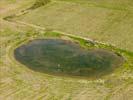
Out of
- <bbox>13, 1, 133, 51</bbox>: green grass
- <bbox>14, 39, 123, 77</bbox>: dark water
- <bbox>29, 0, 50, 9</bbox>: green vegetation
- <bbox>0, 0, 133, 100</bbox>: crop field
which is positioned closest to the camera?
<bbox>0, 0, 133, 100</bbox>: crop field

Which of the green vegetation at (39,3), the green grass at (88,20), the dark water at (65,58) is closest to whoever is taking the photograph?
the dark water at (65,58)

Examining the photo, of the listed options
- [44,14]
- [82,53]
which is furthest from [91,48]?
[44,14]

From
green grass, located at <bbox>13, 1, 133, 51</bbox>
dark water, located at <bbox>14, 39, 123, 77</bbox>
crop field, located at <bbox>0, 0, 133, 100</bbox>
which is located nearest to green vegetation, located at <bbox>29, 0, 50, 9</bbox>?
crop field, located at <bbox>0, 0, 133, 100</bbox>

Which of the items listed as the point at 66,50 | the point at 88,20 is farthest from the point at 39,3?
the point at 66,50

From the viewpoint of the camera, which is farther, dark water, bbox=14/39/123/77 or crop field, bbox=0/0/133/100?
dark water, bbox=14/39/123/77

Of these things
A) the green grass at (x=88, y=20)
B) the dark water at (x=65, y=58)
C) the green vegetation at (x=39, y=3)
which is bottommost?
the dark water at (x=65, y=58)

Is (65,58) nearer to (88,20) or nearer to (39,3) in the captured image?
(88,20)

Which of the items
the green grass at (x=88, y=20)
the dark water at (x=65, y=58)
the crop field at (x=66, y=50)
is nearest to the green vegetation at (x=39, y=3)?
the crop field at (x=66, y=50)

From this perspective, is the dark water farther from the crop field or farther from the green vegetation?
the green vegetation

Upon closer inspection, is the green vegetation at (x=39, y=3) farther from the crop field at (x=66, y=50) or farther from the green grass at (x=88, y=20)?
the green grass at (x=88, y=20)
